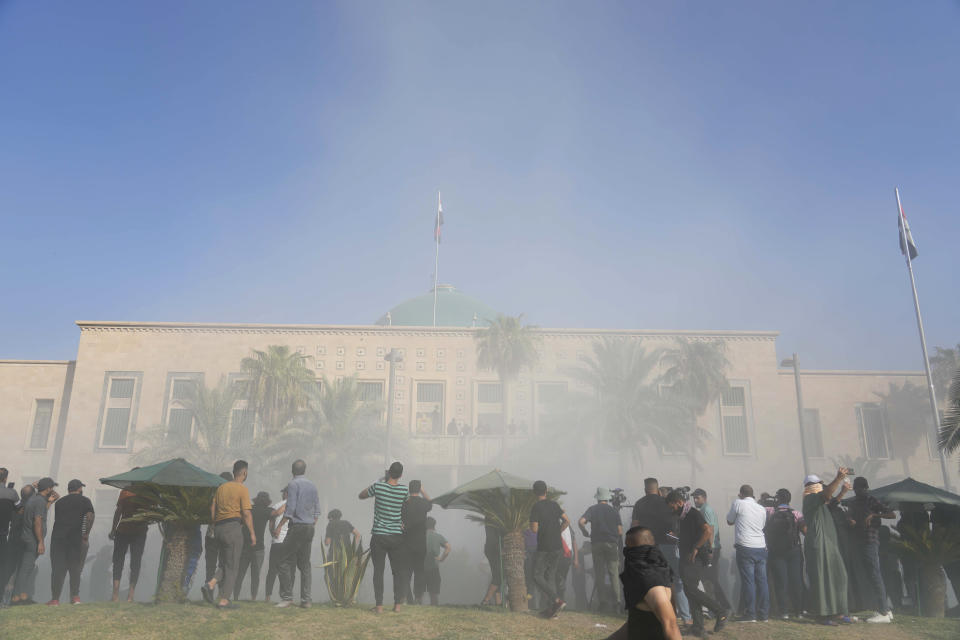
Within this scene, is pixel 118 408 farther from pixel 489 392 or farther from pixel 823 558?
pixel 823 558

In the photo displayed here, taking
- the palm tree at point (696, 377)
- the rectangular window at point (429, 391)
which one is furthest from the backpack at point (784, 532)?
the rectangular window at point (429, 391)

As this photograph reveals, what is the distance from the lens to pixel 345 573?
356 inches

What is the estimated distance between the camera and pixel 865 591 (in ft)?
30.5

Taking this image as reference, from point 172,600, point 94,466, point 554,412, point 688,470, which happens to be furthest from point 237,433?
point 172,600

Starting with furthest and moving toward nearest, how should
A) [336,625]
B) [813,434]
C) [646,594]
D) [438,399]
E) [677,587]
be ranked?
[438,399]
[813,434]
[677,587]
[336,625]
[646,594]

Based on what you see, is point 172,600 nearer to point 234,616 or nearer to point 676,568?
point 234,616

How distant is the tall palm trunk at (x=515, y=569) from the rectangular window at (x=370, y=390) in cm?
3468

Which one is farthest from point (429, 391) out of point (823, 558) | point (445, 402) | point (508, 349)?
point (823, 558)

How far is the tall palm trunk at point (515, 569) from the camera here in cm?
919

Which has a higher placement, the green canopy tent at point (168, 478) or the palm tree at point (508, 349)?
the palm tree at point (508, 349)

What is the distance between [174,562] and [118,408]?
130ft

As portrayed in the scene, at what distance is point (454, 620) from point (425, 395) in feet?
119

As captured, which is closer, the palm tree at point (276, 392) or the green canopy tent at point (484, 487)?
the green canopy tent at point (484, 487)

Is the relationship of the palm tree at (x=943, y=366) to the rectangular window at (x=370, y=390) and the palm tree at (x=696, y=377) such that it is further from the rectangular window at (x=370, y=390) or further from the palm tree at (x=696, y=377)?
the rectangular window at (x=370, y=390)
